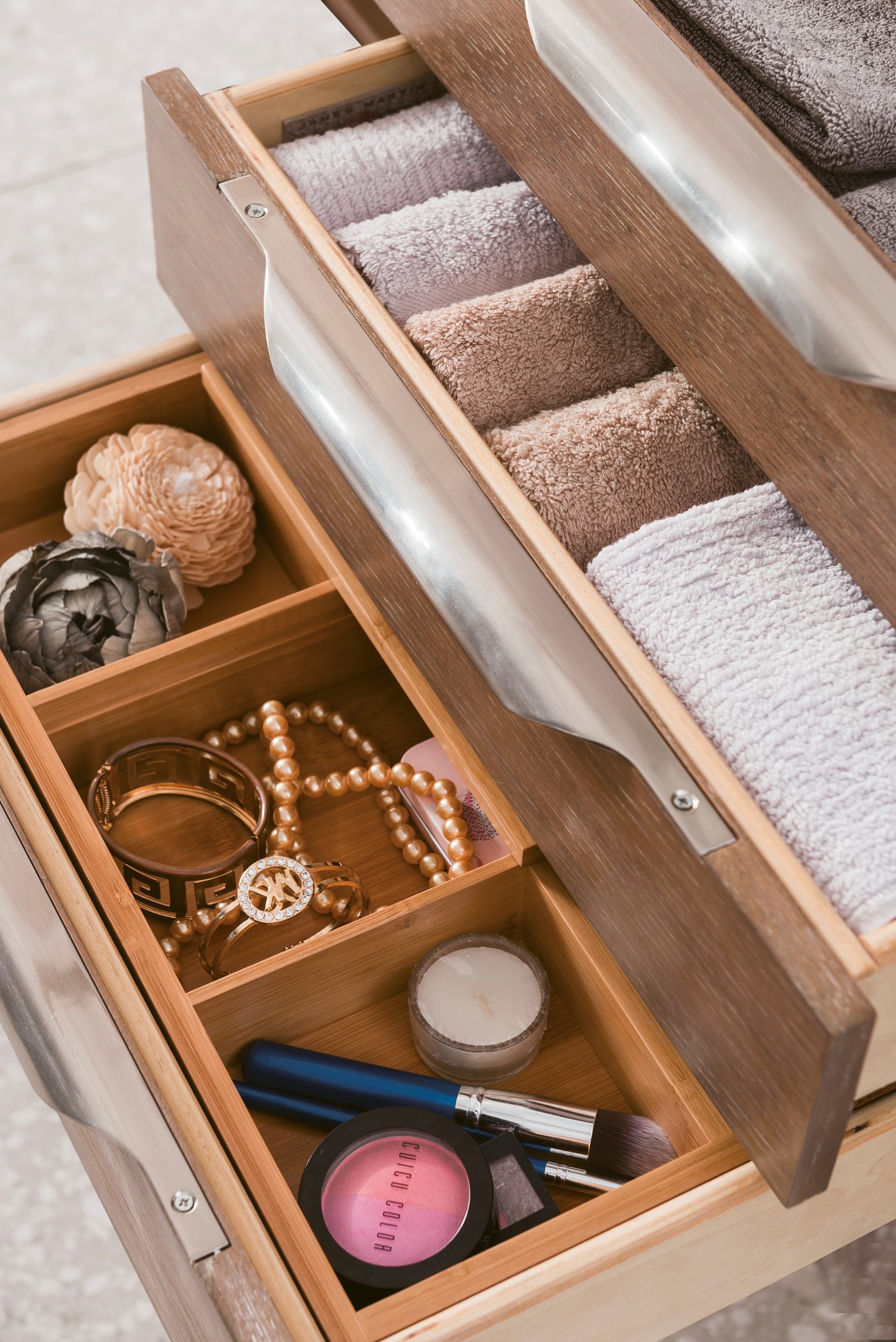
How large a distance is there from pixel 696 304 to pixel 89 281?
1016mm

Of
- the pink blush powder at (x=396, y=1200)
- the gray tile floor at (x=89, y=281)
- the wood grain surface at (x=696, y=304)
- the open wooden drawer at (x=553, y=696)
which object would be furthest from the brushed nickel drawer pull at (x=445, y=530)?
the gray tile floor at (x=89, y=281)

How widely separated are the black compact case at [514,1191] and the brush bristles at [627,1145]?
0.03 metres

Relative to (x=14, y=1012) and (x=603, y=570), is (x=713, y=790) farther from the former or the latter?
(x=14, y=1012)

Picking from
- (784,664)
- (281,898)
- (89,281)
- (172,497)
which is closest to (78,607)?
(172,497)

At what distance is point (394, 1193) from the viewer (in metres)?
0.59

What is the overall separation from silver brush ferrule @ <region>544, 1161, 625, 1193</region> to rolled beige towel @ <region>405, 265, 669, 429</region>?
354 mm

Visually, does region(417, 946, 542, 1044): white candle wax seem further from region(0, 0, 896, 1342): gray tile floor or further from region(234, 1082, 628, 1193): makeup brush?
region(0, 0, 896, 1342): gray tile floor

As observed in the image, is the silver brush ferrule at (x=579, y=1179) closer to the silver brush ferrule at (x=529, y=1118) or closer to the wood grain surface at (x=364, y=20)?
the silver brush ferrule at (x=529, y=1118)

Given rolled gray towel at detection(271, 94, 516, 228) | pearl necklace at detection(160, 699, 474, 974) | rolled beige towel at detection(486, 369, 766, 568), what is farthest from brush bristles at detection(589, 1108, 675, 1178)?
rolled gray towel at detection(271, 94, 516, 228)

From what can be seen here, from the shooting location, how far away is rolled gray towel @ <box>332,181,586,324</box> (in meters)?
0.71

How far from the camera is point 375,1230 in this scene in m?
0.58

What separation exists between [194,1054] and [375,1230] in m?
0.11

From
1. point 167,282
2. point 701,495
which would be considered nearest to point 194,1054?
point 701,495

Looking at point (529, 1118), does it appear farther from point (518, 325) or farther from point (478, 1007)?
point (518, 325)
